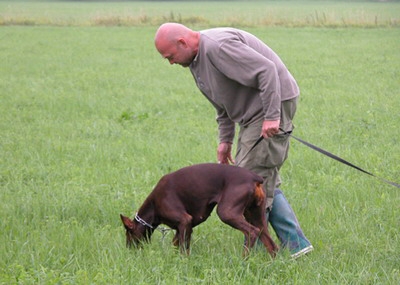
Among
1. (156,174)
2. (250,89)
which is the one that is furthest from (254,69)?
(156,174)

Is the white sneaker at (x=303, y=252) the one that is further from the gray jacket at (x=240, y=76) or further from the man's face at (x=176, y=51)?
the man's face at (x=176, y=51)

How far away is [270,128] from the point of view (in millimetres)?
4777

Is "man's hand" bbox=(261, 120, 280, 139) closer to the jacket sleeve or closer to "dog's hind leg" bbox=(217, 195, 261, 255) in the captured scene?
the jacket sleeve

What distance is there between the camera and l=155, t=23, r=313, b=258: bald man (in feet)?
15.6

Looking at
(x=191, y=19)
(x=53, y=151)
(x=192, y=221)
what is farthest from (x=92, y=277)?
(x=191, y=19)

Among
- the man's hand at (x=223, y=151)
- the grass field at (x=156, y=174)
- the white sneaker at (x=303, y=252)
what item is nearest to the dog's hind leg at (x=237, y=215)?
the grass field at (x=156, y=174)

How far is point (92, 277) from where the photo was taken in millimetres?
4539

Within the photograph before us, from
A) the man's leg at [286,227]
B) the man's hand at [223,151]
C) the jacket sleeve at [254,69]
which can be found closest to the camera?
the jacket sleeve at [254,69]

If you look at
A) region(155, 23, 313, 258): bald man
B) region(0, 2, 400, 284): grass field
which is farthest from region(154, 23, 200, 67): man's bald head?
region(0, 2, 400, 284): grass field

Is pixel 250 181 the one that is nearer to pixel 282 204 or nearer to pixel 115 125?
pixel 282 204

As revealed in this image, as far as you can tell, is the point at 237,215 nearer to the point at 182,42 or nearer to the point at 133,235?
the point at 133,235

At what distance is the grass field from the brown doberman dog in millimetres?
204

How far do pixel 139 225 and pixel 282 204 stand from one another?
1.07 meters

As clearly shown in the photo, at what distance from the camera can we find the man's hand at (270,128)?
477 cm
